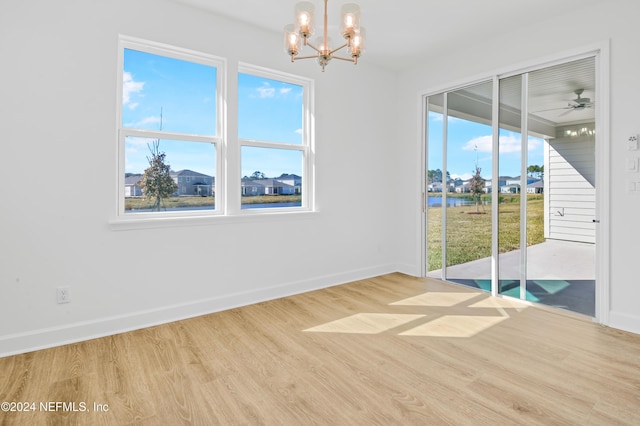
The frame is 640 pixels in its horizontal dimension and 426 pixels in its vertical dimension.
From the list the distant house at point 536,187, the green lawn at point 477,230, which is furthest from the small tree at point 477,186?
the distant house at point 536,187

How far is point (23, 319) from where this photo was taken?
2541 mm

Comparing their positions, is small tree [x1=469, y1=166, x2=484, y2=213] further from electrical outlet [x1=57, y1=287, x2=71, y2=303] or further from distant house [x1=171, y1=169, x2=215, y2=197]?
electrical outlet [x1=57, y1=287, x2=71, y2=303]

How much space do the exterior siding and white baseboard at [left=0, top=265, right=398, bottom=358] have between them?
2.52 meters

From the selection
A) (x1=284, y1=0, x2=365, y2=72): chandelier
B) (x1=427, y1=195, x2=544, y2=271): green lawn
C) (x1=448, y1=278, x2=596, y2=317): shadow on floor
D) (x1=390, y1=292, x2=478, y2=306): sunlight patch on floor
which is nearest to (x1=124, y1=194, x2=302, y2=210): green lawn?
(x1=390, y1=292, x2=478, y2=306): sunlight patch on floor

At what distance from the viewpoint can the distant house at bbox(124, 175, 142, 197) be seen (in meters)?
3.04

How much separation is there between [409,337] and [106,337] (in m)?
2.47

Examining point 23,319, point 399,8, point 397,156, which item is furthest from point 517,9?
point 23,319

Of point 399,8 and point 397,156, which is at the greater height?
point 399,8

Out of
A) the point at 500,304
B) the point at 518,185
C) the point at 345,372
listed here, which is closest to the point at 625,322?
the point at 500,304

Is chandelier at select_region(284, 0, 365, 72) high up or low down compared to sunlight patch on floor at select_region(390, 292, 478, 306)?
up

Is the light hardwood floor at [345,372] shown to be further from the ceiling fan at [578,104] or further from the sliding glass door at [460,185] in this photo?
the ceiling fan at [578,104]

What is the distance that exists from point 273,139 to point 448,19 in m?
2.18

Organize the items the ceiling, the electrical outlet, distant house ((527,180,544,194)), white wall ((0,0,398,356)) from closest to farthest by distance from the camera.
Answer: white wall ((0,0,398,356)) < the electrical outlet < the ceiling < distant house ((527,180,544,194))

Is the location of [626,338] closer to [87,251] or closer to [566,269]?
[566,269]
